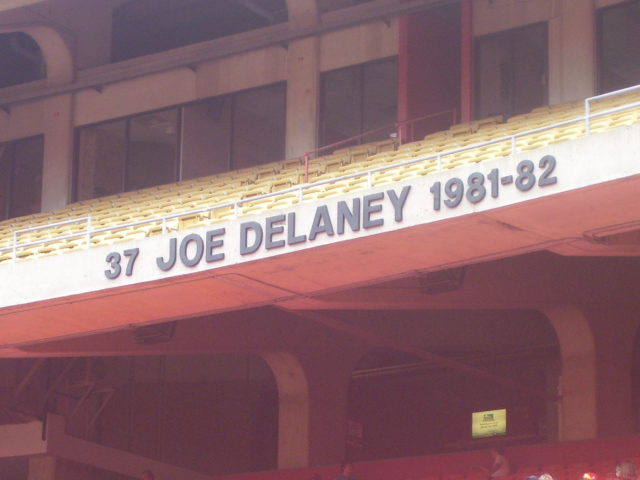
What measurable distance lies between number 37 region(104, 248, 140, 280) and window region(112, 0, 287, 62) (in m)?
9.84

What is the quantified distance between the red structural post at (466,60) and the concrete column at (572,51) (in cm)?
153

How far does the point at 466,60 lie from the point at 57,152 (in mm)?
10149

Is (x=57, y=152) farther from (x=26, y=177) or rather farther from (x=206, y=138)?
(x=206, y=138)

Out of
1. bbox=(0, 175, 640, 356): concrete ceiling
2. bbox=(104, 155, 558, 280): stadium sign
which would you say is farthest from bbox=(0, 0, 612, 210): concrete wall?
bbox=(104, 155, 558, 280): stadium sign

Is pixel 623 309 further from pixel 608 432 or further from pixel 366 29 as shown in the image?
pixel 366 29

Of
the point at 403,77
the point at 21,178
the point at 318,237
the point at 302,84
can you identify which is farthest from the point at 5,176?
the point at 318,237

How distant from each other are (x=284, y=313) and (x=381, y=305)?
4.68 metres

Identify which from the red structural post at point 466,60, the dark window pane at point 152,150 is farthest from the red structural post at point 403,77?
the dark window pane at point 152,150

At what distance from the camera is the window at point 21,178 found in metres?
29.8

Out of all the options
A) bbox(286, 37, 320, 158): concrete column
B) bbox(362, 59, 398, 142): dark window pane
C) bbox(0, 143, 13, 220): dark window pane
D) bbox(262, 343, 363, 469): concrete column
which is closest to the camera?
bbox(262, 343, 363, 469): concrete column

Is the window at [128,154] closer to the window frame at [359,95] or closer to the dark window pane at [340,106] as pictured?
the window frame at [359,95]

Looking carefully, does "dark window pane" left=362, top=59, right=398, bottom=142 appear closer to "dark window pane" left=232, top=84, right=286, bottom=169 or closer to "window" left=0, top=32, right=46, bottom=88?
"dark window pane" left=232, top=84, right=286, bottom=169

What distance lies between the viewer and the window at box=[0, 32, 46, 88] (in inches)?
1201

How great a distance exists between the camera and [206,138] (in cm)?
2803
